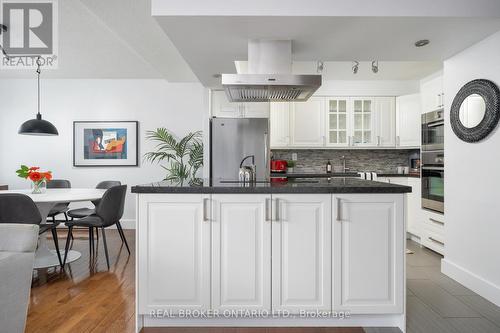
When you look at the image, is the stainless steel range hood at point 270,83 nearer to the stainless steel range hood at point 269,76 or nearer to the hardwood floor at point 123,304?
the stainless steel range hood at point 269,76

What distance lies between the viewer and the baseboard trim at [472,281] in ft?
8.14

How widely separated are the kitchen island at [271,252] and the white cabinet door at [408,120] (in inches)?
130

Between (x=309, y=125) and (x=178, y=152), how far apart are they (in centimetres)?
217

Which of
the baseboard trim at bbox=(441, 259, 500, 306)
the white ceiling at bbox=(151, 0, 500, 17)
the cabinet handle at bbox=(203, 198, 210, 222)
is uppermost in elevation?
the white ceiling at bbox=(151, 0, 500, 17)

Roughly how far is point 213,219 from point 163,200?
1.15 ft

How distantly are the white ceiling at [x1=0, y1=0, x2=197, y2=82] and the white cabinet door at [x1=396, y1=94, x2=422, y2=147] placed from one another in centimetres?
343

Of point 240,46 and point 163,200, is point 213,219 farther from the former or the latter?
point 240,46

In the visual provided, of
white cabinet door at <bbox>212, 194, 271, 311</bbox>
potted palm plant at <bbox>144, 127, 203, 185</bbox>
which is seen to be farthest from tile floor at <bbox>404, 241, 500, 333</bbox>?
potted palm plant at <bbox>144, 127, 203, 185</bbox>

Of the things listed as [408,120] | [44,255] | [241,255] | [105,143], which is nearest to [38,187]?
[44,255]

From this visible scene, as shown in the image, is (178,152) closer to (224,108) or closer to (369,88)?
(224,108)

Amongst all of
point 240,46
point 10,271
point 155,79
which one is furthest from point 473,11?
point 155,79

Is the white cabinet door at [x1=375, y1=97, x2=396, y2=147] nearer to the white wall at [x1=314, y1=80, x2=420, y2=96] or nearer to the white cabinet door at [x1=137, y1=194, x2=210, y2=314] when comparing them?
the white wall at [x1=314, y1=80, x2=420, y2=96]

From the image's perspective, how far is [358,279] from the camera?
2027mm

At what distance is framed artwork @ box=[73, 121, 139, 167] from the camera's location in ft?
17.3
